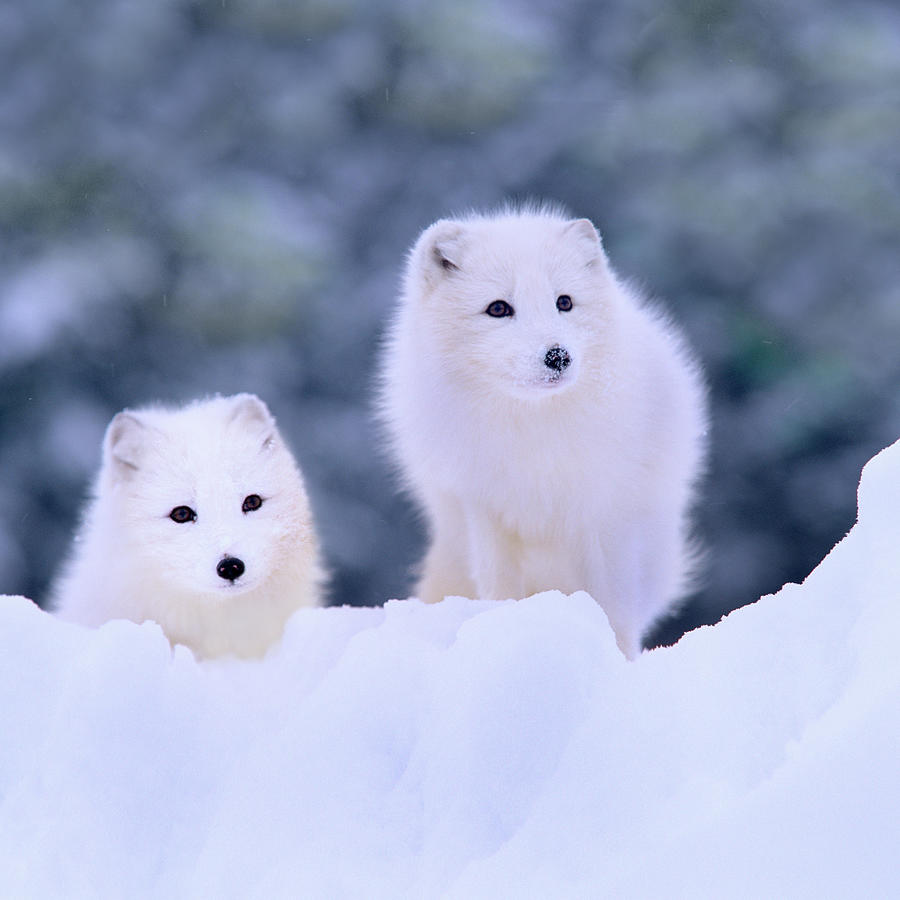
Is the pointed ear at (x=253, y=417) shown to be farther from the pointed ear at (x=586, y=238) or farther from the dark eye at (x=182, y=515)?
the pointed ear at (x=586, y=238)

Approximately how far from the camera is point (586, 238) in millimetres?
1435

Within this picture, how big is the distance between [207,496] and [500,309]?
420 millimetres

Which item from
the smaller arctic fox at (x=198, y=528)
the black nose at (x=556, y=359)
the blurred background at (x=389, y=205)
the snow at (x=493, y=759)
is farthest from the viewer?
the blurred background at (x=389, y=205)

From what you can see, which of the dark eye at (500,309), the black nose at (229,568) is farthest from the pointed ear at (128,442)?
the dark eye at (500,309)

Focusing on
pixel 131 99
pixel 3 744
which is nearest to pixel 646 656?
pixel 3 744

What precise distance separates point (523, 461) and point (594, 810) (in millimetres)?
488

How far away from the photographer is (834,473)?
1.96 m

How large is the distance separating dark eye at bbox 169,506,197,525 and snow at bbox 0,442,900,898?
181 millimetres

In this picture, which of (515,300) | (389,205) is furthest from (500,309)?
(389,205)

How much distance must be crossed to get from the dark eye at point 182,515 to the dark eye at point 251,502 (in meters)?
0.06

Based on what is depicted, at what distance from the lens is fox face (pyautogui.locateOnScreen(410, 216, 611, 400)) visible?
1305 mm

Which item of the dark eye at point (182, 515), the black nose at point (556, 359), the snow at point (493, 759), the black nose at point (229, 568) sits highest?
the black nose at point (556, 359)

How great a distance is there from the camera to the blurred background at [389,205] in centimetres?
190

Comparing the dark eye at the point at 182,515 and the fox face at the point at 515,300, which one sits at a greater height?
the fox face at the point at 515,300
